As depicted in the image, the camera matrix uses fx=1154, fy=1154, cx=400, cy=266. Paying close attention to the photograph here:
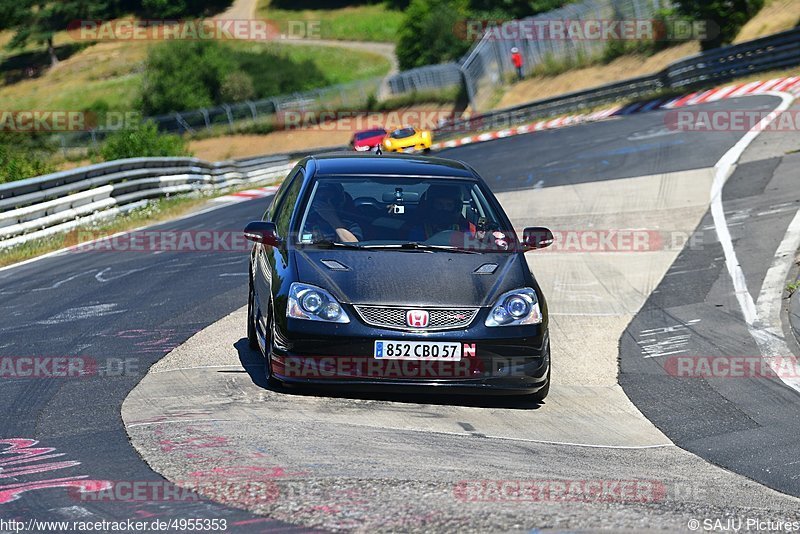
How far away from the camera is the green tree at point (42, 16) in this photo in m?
97.1

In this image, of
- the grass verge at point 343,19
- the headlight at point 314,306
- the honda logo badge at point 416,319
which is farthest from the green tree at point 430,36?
the honda logo badge at point 416,319

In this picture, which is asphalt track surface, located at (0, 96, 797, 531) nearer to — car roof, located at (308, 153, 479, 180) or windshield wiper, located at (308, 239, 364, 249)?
windshield wiper, located at (308, 239, 364, 249)

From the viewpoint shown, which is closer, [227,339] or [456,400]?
[456,400]

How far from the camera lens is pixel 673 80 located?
118ft

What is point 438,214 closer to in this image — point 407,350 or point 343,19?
point 407,350

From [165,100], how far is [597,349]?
70890mm

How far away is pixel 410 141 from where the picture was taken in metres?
37.4

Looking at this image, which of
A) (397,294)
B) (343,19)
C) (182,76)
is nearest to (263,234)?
(397,294)

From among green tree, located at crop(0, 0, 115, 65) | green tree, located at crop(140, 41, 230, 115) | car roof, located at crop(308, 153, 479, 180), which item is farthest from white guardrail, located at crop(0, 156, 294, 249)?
green tree, located at crop(0, 0, 115, 65)

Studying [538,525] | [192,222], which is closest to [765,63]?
[192,222]

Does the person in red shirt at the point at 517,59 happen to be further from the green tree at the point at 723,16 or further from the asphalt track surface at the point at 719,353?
the asphalt track surface at the point at 719,353

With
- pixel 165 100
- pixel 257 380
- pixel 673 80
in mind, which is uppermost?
pixel 257 380

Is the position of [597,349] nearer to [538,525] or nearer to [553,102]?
[538,525]

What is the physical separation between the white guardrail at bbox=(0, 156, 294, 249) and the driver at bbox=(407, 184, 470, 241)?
31.9ft
